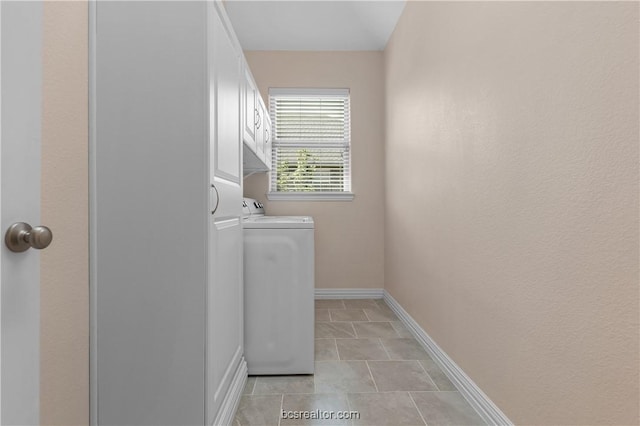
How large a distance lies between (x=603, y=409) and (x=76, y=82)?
1744 mm

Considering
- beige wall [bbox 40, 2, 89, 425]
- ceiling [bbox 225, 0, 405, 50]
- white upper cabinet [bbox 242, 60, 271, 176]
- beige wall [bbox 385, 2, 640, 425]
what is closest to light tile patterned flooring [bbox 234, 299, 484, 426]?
beige wall [bbox 385, 2, 640, 425]

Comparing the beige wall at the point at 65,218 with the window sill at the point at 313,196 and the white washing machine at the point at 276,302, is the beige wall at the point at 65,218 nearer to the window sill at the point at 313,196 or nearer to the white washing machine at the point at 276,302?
the white washing machine at the point at 276,302

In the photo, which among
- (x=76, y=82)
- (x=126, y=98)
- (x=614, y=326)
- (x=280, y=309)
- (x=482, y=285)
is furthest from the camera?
(x=280, y=309)

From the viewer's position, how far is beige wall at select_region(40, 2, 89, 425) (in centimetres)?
84

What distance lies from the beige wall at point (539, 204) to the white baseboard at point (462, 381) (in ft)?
0.14

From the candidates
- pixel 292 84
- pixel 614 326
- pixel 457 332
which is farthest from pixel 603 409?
pixel 292 84

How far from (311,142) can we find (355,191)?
71 cm

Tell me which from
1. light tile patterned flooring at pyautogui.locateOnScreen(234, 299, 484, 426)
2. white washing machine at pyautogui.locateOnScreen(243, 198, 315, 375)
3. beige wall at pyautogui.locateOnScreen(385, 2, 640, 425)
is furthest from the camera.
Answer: white washing machine at pyautogui.locateOnScreen(243, 198, 315, 375)

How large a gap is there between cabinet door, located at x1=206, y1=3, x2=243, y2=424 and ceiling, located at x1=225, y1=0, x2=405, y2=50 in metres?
1.54

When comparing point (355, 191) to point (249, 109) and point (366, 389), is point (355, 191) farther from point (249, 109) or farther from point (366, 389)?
point (366, 389)

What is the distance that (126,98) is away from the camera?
112 cm

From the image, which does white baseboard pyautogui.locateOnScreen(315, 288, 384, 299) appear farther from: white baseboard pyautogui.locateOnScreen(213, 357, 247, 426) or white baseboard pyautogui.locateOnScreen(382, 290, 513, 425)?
white baseboard pyautogui.locateOnScreen(213, 357, 247, 426)

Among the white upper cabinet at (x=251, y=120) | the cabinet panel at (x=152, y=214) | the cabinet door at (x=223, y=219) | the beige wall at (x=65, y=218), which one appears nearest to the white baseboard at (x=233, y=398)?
the cabinet door at (x=223, y=219)

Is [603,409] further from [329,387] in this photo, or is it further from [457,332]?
[329,387]
